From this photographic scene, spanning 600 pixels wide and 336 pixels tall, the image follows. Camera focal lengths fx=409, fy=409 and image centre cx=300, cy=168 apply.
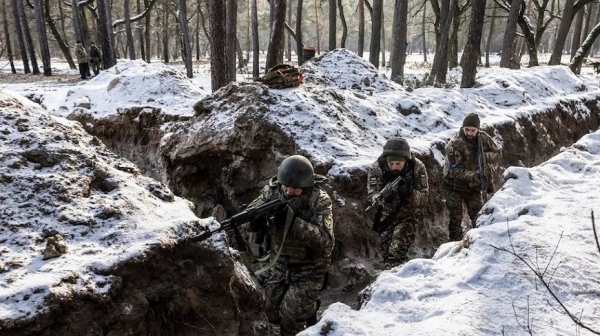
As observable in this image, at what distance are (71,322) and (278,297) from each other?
195 cm

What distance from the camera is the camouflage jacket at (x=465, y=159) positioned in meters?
6.36

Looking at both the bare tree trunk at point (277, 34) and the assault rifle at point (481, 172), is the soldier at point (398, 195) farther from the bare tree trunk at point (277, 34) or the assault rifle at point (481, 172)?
the bare tree trunk at point (277, 34)

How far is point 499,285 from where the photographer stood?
121 inches

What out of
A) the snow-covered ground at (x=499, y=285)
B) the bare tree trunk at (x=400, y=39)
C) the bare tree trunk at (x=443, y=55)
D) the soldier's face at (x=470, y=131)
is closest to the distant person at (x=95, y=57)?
the bare tree trunk at (x=400, y=39)

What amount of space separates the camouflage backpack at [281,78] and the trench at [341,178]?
5.37 feet

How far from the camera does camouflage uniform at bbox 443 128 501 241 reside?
633 cm

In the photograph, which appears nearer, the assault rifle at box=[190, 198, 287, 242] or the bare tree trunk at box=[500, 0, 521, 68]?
the assault rifle at box=[190, 198, 287, 242]

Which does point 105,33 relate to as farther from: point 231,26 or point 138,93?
point 138,93

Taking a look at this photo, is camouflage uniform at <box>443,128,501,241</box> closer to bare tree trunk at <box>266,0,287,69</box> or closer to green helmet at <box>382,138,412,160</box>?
green helmet at <box>382,138,412,160</box>

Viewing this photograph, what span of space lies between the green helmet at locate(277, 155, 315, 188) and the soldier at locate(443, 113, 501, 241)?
3.31m

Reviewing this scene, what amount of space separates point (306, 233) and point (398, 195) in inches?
70.8

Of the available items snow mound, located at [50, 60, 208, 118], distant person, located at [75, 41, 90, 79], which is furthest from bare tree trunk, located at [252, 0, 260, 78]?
snow mound, located at [50, 60, 208, 118]

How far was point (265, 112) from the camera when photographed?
7195 mm

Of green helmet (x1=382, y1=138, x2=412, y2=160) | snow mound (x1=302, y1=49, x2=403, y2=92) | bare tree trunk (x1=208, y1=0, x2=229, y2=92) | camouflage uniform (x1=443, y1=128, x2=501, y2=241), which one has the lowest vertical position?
camouflage uniform (x1=443, y1=128, x2=501, y2=241)
